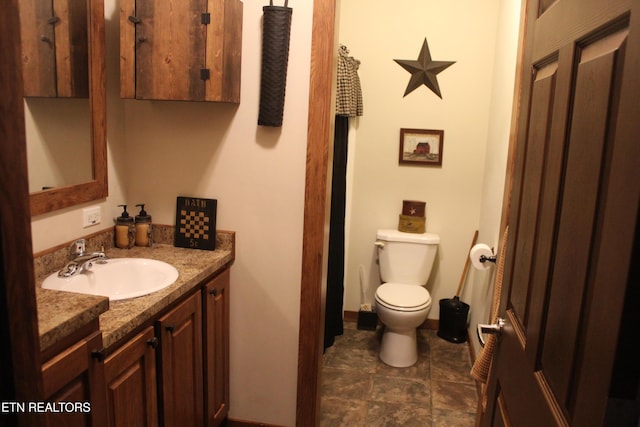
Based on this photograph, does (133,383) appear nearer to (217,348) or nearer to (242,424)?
(217,348)

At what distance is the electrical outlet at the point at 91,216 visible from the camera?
6.37 ft

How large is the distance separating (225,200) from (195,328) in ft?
1.96

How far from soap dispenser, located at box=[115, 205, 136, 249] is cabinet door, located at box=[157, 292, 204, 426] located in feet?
1.50

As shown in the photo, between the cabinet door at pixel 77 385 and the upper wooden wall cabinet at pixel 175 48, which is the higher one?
the upper wooden wall cabinet at pixel 175 48

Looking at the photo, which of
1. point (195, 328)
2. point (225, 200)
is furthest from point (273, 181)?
point (195, 328)

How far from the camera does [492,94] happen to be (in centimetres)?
327

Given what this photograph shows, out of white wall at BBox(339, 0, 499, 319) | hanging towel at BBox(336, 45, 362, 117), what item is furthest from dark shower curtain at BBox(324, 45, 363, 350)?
white wall at BBox(339, 0, 499, 319)

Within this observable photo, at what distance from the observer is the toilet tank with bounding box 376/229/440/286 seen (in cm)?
341

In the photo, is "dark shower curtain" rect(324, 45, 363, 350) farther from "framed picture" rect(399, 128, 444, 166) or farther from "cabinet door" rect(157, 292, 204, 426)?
"cabinet door" rect(157, 292, 204, 426)

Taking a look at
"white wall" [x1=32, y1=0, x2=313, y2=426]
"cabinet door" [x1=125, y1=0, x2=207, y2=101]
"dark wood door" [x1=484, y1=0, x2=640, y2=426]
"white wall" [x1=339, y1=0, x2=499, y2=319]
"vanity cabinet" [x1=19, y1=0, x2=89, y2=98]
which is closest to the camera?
"dark wood door" [x1=484, y1=0, x2=640, y2=426]

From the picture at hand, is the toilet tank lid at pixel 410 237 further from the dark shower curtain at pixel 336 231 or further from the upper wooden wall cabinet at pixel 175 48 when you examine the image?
the upper wooden wall cabinet at pixel 175 48

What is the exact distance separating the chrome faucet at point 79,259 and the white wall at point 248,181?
209mm

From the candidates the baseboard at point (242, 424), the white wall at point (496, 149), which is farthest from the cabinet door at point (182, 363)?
the white wall at point (496, 149)

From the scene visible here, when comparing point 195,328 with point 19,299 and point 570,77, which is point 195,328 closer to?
point 19,299
